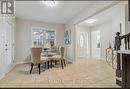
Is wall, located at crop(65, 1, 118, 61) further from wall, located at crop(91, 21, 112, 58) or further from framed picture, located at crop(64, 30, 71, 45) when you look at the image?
wall, located at crop(91, 21, 112, 58)

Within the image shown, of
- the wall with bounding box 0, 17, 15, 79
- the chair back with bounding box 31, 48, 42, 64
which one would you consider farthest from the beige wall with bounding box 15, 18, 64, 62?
the chair back with bounding box 31, 48, 42, 64

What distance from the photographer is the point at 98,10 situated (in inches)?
154

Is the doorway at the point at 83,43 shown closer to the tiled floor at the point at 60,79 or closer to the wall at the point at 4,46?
the tiled floor at the point at 60,79

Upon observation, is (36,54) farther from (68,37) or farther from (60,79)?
(68,37)

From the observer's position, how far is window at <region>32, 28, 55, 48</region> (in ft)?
24.1

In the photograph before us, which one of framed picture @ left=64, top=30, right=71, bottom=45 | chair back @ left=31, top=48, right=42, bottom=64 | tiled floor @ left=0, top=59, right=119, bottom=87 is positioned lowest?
tiled floor @ left=0, top=59, right=119, bottom=87

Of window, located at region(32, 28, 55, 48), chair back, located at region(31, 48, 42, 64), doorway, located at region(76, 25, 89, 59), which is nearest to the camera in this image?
chair back, located at region(31, 48, 42, 64)

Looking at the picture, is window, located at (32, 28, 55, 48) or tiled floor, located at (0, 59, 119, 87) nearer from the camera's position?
tiled floor, located at (0, 59, 119, 87)

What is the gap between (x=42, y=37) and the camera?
7648mm

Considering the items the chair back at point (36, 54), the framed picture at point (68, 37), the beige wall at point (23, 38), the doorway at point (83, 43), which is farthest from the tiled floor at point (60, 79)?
the doorway at point (83, 43)

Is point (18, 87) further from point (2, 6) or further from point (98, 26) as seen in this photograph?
point (98, 26)

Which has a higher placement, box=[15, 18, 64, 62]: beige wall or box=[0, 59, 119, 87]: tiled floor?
box=[15, 18, 64, 62]: beige wall

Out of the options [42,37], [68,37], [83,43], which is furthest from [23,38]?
[83,43]

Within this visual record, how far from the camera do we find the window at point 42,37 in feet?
24.1
